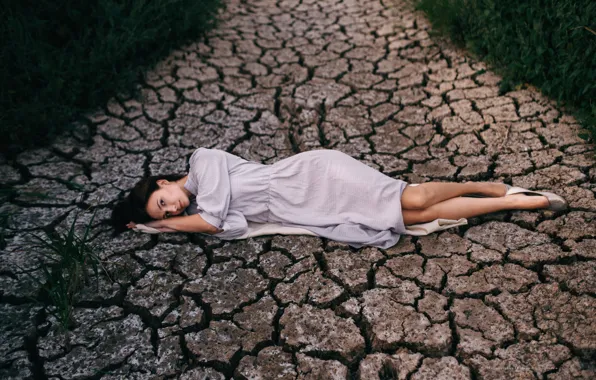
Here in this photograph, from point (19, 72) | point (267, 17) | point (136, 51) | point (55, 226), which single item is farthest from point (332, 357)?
point (267, 17)

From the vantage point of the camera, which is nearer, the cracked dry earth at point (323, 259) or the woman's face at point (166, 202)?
the cracked dry earth at point (323, 259)

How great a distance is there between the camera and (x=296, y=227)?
10.3 ft

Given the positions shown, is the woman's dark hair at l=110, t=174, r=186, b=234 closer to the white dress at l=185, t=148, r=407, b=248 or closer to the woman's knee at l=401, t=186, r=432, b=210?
the white dress at l=185, t=148, r=407, b=248

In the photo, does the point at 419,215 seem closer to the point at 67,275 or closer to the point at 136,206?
the point at 136,206

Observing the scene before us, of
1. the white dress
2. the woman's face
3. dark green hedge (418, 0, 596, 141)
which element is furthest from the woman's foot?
the woman's face

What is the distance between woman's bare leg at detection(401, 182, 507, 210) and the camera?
3021 mm

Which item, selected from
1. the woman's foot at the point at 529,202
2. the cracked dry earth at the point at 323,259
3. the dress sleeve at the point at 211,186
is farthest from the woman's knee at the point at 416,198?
the dress sleeve at the point at 211,186

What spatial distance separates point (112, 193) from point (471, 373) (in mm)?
2436

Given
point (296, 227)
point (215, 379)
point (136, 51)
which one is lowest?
point (215, 379)

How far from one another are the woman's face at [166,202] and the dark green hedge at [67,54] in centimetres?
152

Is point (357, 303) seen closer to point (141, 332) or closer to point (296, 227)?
point (296, 227)

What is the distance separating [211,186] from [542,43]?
2.67 metres

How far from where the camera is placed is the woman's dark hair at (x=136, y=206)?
305cm

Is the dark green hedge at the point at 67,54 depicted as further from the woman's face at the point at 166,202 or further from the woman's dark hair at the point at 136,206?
the woman's face at the point at 166,202
